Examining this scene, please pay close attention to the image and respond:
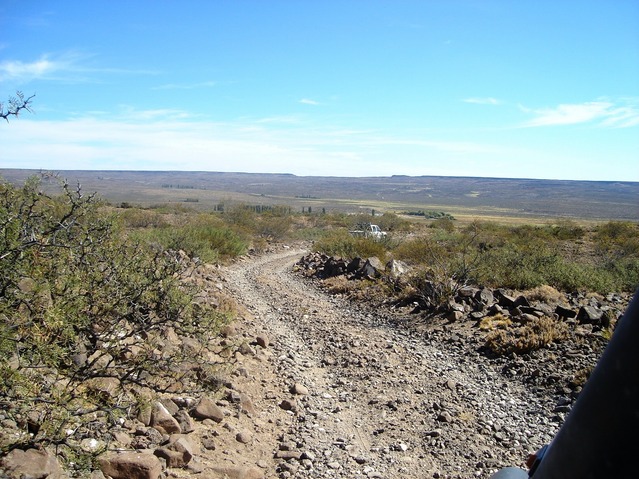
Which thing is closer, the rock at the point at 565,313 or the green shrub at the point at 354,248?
the rock at the point at 565,313

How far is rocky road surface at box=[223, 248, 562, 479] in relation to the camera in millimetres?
5008

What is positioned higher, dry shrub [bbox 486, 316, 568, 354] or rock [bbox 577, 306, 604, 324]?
rock [bbox 577, 306, 604, 324]

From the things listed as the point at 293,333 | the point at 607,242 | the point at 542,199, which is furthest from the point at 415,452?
the point at 542,199

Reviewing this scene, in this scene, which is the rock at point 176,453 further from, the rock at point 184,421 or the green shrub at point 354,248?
the green shrub at point 354,248

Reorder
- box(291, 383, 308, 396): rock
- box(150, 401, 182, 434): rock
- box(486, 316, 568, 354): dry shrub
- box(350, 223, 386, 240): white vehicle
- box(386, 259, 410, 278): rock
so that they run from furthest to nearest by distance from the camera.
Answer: box(350, 223, 386, 240): white vehicle → box(386, 259, 410, 278): rock → box(486, 316, 568, 354): dry shrub → box(291, 383, 308, 396): rock → box(150, 401, 182, 434): rock

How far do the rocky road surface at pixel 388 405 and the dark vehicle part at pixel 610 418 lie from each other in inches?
168

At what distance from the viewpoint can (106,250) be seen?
5.44m

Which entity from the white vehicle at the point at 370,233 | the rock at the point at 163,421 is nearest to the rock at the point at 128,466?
the rock at the point at 163,421

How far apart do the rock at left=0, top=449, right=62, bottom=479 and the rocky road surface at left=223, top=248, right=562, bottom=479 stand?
76.6 inches

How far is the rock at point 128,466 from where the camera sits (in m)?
3.59

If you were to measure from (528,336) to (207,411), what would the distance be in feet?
19.0

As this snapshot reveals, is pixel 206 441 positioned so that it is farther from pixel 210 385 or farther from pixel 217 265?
pixel 217 265

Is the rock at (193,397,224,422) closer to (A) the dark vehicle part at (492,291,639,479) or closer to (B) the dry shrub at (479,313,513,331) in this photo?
(A) the dark vehicle part at (492,291,639,479)

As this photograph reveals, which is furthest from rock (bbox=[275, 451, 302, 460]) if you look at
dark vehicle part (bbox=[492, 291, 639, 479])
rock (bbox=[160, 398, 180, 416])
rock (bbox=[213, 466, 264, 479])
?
dark vehicle part (bbox=[492, 291, 639, 479])
